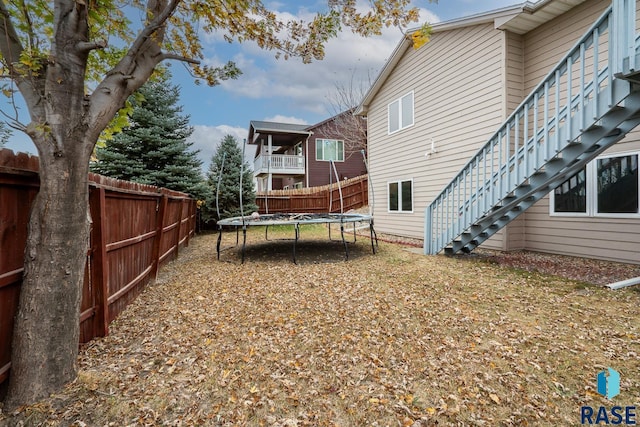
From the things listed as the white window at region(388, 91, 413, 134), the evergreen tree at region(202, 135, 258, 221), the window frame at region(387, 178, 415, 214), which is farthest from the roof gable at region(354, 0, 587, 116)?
the evergreen tree at region(202, 135, 258, 221)

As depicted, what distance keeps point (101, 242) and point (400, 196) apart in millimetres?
9153

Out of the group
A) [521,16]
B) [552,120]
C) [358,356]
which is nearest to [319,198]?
[521,16]

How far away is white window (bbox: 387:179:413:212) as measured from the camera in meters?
9.96

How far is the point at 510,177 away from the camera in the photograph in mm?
5035

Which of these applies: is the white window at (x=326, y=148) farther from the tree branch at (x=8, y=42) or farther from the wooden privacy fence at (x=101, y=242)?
the tree branch at (x=8, y=42)

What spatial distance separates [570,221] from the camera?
6.31 metres

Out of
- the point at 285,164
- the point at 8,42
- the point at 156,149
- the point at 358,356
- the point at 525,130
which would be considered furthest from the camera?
the point at 285,164

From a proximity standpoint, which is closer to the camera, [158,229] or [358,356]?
[358,356]

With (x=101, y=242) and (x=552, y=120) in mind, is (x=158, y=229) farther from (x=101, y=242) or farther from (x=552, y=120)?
(x=552, y=120)

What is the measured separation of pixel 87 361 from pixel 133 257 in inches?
67.3

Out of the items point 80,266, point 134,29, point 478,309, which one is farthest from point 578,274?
point 134,29

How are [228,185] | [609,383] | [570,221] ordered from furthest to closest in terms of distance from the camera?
[228,185] → [570,221] → [609,383]

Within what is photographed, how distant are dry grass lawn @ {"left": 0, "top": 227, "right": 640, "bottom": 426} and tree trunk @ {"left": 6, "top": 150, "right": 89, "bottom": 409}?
0.18m

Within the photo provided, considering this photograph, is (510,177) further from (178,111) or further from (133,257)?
(178,111)
